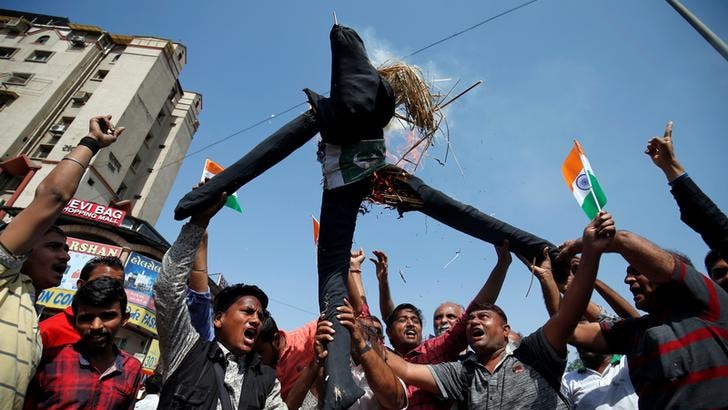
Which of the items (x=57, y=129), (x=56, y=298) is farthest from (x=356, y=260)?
(x=57, y=129)

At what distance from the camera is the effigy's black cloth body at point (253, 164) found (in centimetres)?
236

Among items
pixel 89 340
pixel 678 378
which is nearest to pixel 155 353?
pixel 89 340

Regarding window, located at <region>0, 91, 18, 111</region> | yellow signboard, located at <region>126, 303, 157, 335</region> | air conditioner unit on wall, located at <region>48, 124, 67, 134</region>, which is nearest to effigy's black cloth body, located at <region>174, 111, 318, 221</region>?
yellow signboard, located at <region>126, 303, 157, 335</region>

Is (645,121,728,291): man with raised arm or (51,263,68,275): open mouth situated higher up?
(645,121,728,291): man with raised arm

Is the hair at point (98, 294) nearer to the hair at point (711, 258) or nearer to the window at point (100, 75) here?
the hair at point (711, 258)

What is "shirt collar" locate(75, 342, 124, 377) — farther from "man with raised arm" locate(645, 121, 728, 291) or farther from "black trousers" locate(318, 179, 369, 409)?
"man with raised arm" locate(645, 121, 728, 291)

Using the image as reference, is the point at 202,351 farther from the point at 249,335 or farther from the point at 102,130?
the point at 102,130

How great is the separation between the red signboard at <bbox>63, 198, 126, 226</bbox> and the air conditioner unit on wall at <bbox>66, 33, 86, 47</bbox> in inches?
723

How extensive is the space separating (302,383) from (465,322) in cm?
152

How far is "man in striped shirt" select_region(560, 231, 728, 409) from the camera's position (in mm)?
1932

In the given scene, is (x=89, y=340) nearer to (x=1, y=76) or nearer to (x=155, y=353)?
(x=155, y=353)

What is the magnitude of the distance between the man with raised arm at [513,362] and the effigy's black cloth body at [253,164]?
164 centimetres

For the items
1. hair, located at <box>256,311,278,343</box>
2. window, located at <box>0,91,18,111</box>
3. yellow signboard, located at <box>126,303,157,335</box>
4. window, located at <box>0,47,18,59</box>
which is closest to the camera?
hair, located at <box>256,311,278,343</box>

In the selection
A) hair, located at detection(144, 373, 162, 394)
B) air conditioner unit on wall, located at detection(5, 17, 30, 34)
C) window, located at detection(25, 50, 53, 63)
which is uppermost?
air conditioner unit on wall, located at detection(5, 17, 30, 34)
